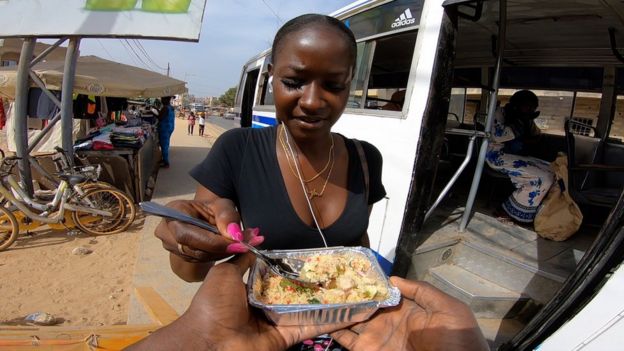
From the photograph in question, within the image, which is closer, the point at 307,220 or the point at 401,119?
the point at 307,220

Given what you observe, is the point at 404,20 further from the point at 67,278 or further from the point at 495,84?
the point at 67,278

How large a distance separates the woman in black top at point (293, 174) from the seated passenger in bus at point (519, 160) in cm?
257

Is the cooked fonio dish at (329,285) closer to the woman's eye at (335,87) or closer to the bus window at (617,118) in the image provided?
the woman's eye at (335,87)

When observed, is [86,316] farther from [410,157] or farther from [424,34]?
[424,34]

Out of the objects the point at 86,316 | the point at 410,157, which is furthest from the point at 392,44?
the point at 86,316

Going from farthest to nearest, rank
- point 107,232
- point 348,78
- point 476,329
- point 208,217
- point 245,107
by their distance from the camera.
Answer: point 245,107 → point 107,232 → point 348,78 → point 208,217 → point 476,329

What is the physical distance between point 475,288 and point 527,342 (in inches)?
50.0

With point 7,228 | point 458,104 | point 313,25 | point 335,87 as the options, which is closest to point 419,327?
point 335,87

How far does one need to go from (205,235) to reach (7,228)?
16.7 ft

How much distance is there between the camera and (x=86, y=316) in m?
3.30

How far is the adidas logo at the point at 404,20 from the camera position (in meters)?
2.79

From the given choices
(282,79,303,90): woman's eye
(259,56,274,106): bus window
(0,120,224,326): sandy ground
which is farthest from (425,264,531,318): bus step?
(259,56,274,106): bus window

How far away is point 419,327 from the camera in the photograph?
3.62 ft

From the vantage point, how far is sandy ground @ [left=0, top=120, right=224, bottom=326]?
334cm
